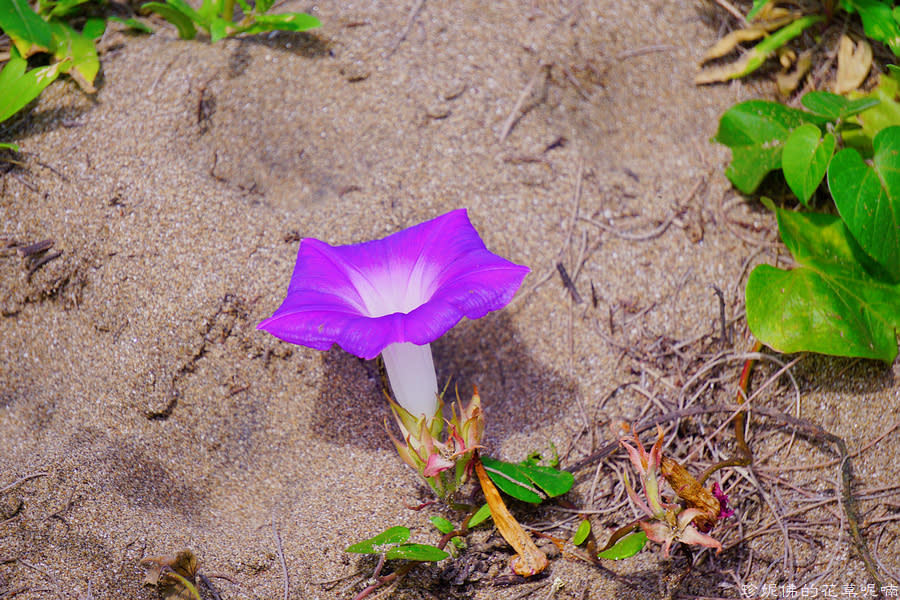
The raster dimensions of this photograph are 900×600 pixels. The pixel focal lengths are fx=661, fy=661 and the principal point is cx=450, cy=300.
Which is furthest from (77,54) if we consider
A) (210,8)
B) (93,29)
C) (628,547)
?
(628,547)

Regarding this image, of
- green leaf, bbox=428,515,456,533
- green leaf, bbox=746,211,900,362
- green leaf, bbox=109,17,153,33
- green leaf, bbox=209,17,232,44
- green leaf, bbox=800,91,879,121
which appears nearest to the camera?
green leaf, bbox=428,515,456,533

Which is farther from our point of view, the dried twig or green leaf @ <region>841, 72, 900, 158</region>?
green leaf @ <region>841, 72, 900, 158</region>

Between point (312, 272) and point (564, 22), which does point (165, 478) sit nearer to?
point (312, 272)

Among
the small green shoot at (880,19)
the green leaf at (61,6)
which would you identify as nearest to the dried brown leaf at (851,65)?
the small green shoot at (880,19)

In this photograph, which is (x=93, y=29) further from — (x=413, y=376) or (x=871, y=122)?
(x=871, y=122)

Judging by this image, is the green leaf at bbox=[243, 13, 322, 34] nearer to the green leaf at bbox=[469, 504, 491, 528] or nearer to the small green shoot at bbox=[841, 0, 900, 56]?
the green leaf at bbox=[469, 504, 491, 528]

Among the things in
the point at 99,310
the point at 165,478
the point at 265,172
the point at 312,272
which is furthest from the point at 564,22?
the point at 165,478

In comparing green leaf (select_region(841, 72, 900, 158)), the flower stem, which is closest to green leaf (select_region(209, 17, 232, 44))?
the flower stem
